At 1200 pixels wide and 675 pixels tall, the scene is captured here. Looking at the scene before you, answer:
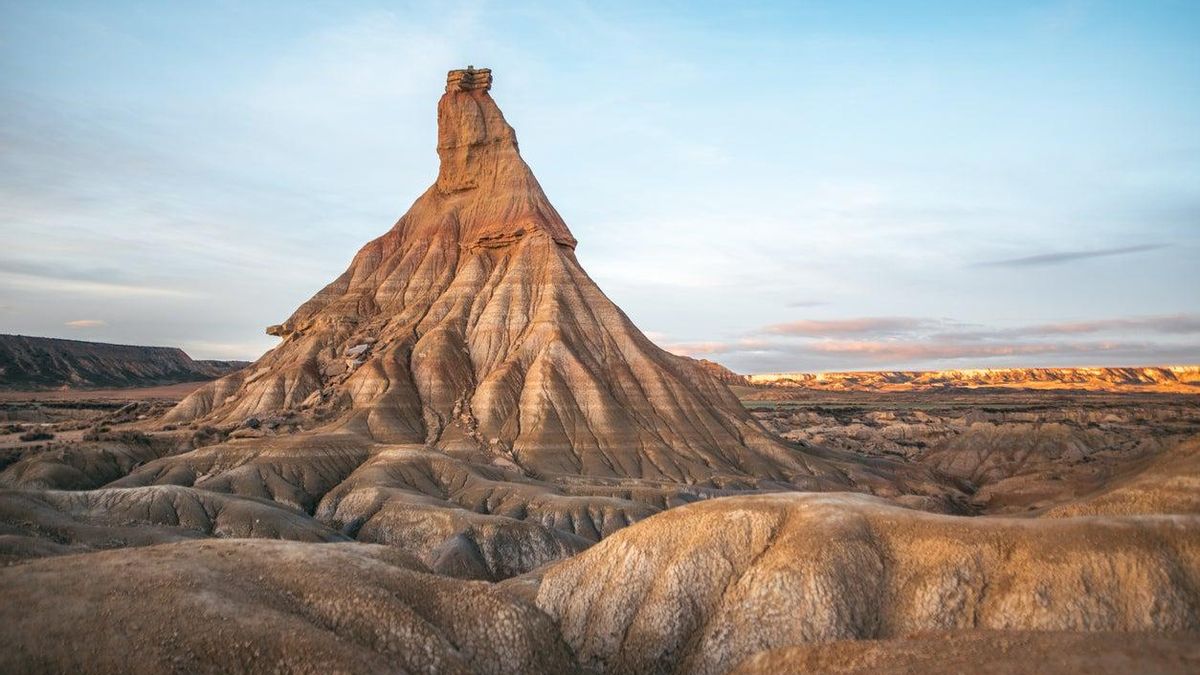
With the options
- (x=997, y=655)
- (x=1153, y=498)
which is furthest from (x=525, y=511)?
(x=997, y=655)

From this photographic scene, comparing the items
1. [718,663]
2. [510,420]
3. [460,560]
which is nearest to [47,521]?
[460,560]

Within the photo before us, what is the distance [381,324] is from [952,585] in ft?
361

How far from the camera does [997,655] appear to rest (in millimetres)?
22594

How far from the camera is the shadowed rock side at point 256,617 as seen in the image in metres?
24.0

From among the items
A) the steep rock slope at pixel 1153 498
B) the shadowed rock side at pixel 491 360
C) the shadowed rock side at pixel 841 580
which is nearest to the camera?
the shadowed rock side at pixel 841 580

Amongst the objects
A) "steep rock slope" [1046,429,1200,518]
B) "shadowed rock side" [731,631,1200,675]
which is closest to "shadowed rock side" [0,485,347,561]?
"shadowed rock side" [731,631,1200,675]

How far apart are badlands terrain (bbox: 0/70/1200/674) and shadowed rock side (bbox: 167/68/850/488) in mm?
475

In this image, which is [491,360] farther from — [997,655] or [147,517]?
[997,655]

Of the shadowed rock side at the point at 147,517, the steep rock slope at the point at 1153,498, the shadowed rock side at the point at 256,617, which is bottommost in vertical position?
the shadowed rock side at the point at 147,517

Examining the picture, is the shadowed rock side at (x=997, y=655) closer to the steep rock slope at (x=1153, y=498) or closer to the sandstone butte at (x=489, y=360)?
the steep rock slope at (x=1153, y=498)

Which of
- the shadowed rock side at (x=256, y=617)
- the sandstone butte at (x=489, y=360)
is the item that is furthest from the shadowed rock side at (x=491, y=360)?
the shadowed rock side at (x=256, y=617)

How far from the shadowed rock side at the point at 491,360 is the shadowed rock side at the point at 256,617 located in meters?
61.3

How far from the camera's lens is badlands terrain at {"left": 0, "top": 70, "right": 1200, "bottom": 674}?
26.6 meters

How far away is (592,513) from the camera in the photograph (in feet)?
247
